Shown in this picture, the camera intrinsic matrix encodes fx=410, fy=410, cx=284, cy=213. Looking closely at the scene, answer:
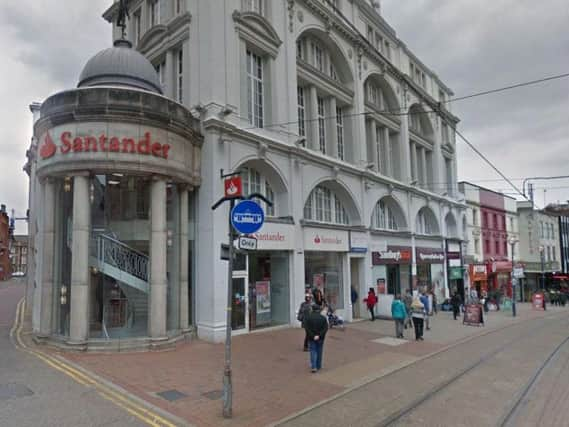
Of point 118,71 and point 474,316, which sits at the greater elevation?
point 118,71

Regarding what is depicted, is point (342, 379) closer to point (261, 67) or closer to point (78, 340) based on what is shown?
point (78, 340)

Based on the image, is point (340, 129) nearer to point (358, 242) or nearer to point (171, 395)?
point (358, 242)

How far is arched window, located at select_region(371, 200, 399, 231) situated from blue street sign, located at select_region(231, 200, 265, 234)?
17.9m

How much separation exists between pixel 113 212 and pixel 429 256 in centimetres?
2281

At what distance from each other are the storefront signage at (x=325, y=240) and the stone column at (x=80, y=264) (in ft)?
29.8

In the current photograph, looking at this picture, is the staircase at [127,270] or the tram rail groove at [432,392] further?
the staircase at [127,270]

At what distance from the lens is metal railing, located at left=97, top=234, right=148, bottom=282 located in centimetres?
1280

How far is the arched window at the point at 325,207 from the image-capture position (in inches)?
788

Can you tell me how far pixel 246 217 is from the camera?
23.7 ft

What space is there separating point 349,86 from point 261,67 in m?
7.24

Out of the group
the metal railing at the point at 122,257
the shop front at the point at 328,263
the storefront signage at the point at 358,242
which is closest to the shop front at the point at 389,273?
the storefront signage at the point at 358,242

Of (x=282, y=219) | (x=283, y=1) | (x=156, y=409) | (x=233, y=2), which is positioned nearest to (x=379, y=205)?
(x=282, y=219)

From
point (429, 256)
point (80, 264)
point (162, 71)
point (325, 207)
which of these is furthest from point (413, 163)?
point (80, 264)

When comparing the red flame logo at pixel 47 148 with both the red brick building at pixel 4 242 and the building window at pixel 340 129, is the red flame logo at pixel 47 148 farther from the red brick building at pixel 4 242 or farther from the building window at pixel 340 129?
the red brick building at pixel 4 242
